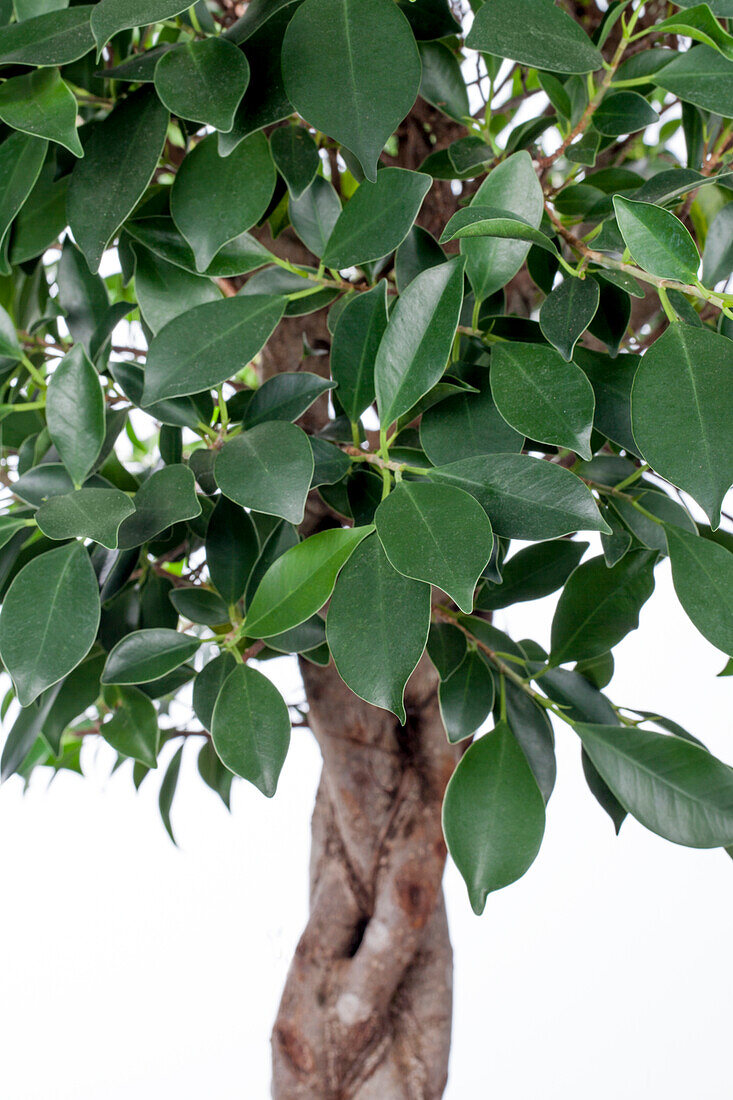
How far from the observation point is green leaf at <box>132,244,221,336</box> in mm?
392

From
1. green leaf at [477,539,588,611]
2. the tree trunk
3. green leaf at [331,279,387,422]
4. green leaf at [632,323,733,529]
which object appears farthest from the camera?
the tree trunk

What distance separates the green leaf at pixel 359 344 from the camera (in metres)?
0.38

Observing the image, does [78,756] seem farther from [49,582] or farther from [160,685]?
[49,582]

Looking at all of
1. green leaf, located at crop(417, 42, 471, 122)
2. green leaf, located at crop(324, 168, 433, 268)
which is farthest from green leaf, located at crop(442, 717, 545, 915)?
green leaf, located at crop(417, 42, 471, 122)

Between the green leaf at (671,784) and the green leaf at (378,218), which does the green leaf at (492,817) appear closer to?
the green leaf at (671,784)

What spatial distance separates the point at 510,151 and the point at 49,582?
0.28 meters

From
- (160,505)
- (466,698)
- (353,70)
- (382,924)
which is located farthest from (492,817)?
(382,924)

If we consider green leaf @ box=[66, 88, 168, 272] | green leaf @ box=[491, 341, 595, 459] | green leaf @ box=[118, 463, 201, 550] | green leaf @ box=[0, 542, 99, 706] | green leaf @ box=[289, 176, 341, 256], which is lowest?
green leaf @ box=[0, 542, 99, 706]

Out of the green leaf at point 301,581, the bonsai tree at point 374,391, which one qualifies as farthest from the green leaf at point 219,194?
the green leaf at point 301,581

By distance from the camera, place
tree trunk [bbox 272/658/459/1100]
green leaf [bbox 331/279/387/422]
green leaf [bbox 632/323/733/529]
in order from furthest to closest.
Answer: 1. tree trunk [bbox 272/658/459/1100]
2. green leaf [bbox 331/279/387/422]
3. green leaf [bbox 632/323/733/529]

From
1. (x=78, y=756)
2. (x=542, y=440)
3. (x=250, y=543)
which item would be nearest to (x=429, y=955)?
(x=78, y=756)

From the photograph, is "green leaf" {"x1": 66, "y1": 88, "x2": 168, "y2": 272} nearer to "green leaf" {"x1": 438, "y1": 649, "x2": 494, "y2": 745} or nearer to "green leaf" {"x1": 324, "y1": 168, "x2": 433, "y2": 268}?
"green leaf" {"x1": 324, "y1": 168, "x2": 433, "y2": 268}

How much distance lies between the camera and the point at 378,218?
36 centimetres

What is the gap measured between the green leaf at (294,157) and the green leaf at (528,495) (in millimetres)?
147
